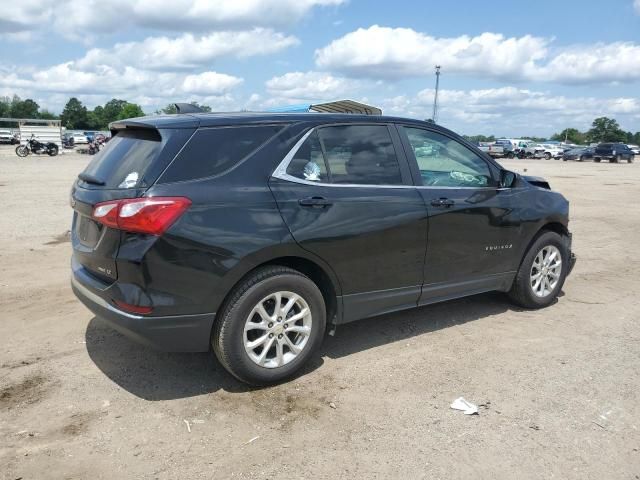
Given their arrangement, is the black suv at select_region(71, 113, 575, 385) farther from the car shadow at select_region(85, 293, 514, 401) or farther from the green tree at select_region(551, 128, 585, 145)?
the green tree at select_region(551, 128, 585, 145)

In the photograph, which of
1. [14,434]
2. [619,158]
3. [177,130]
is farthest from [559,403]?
[619,158]

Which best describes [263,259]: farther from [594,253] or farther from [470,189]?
[594,253]

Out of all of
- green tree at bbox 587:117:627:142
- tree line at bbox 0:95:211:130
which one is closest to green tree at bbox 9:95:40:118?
tree line at bbox 0:95:211:130

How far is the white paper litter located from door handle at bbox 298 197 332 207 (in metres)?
1.56

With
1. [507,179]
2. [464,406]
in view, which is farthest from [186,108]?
[464,406]

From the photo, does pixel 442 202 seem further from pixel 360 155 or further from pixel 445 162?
pixel 360 155

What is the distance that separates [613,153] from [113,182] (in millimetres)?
50914

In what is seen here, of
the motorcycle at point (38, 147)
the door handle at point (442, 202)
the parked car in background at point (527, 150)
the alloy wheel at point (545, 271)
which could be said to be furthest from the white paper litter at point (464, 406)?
the parked car in background at point (527, 150)

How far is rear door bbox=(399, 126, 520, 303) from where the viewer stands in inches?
175

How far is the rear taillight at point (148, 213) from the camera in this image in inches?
127

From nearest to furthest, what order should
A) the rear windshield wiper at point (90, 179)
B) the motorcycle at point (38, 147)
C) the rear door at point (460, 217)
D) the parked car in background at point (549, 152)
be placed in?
1. the rear windshield wiper at point (90, 179)
2. the rear door at point (460, 217)
3. the motorcycle at point (38, 147)
4. the parked car in background at point (549, 152)

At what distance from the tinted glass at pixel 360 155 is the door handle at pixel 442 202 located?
1.13 feet

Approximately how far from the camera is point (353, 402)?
3600 mm

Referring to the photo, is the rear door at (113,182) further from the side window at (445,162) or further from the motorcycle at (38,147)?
the motorcycle at (38,147)
